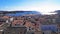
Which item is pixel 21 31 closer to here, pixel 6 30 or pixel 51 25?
pixel 6 30

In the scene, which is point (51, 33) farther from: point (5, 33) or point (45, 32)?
point (5, 33)

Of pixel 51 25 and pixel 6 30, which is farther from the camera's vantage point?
pixel 51 25

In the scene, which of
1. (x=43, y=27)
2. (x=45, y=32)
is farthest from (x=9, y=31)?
(x=43, y=27)

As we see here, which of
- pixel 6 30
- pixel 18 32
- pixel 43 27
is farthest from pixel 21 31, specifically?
pixel 43 27


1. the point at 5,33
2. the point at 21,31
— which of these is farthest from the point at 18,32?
the point at 5,33

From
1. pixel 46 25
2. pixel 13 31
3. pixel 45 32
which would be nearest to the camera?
pixel 13 31

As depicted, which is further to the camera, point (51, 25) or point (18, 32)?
point (51, 25)

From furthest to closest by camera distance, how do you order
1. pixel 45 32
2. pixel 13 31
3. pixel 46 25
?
1. pixel 46 25
2. pixel 45 32
3. pixel 13 31

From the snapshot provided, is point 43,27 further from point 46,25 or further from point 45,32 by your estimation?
point 45,32
